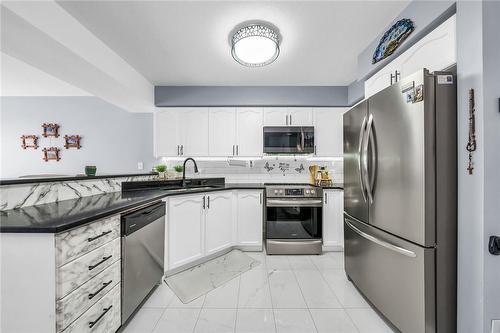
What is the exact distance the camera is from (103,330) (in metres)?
1.31

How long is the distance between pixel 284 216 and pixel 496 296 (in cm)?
199

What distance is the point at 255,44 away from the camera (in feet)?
6.25

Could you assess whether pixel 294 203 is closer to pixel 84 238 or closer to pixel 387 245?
pixel 387 245

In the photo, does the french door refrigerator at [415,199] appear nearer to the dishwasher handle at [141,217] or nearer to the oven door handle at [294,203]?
the oven door handle at [294,203]

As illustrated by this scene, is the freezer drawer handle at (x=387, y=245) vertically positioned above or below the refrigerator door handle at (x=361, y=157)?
below

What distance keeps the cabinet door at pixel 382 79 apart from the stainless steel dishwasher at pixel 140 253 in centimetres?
231

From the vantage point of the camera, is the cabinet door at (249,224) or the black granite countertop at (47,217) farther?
the cabinet door at (249,224)

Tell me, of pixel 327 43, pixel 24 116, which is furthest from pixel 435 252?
pixel 24 116

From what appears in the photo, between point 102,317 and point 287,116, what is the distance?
10.0ft

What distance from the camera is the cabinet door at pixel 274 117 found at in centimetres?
337

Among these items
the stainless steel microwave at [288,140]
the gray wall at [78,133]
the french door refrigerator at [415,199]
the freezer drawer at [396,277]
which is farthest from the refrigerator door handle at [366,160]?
the gray wall at [78,133]

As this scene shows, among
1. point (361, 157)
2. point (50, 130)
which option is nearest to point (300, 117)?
point (361, 157)

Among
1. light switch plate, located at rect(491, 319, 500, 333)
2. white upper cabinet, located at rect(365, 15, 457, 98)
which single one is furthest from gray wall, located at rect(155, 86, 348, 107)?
light switch plate, located at rect(491, 319, 500, 333)

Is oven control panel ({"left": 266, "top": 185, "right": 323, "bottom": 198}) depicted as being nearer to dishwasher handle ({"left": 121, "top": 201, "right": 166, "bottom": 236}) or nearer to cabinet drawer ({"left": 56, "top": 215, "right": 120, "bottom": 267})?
dishwasher handle ({"left": 121, "top": 201, "right": 166, "bottom": 236})
